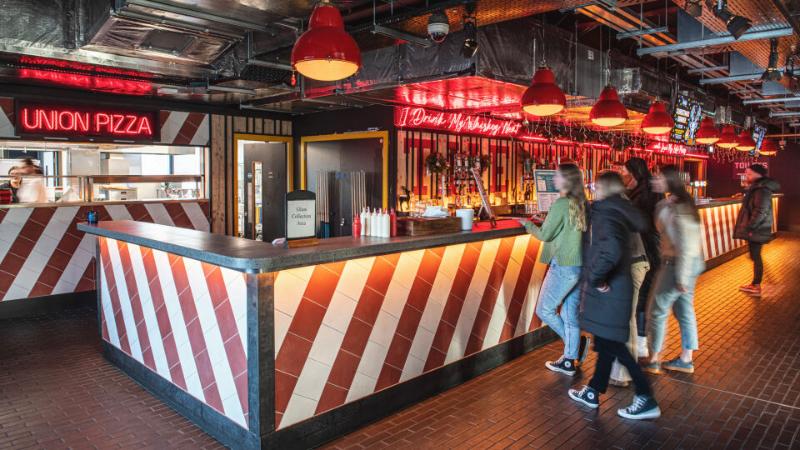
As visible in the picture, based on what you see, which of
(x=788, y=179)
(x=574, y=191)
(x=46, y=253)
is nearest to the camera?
(x=574, y=191)

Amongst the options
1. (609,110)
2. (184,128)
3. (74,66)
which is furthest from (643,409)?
(184,128)

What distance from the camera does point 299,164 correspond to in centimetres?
977

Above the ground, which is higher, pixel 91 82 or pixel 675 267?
pixel 91 82

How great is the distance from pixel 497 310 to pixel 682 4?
11.9 ft

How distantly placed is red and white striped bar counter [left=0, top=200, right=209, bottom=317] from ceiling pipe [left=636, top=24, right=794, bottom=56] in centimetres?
748

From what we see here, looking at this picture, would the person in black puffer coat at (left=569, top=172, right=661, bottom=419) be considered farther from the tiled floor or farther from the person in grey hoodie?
the person in grey hoodie

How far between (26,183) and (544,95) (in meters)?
6.67

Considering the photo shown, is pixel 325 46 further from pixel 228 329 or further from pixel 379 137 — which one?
pixel 379 137

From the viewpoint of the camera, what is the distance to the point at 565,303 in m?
4.79

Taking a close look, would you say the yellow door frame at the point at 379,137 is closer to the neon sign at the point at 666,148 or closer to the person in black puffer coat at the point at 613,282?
the person in black puffer coat at the point at 613,282

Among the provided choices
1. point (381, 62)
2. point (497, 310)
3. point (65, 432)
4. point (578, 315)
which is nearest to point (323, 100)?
point (381, 62)

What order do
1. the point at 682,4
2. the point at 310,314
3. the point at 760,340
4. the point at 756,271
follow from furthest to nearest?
the point at 756,271 → the point at 760,340 → the point at 682,4 → the point at 310,314

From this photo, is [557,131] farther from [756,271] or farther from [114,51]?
[114,51]

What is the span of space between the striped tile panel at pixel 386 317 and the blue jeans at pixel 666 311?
1.16m
